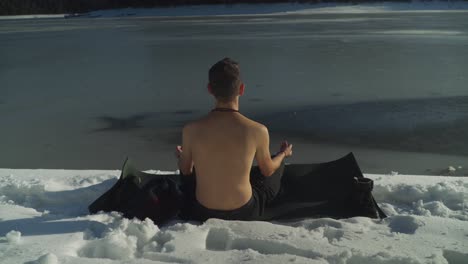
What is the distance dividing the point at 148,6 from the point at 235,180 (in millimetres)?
43378

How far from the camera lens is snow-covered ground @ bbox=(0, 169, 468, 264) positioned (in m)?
2.20

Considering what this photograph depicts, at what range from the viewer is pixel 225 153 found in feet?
8.01

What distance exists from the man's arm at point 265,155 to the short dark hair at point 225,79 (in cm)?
22

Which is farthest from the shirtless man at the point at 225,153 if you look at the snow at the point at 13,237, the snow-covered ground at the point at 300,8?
the snow-covered ground at the point at 300,8

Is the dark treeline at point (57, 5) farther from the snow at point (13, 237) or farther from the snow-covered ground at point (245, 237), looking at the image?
the snow at point (13, 237)

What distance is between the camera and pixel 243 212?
2586mm

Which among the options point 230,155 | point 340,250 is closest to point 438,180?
point 340,250

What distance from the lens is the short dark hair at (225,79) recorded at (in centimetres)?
231

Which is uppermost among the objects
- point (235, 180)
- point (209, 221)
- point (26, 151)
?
point (235, 180)

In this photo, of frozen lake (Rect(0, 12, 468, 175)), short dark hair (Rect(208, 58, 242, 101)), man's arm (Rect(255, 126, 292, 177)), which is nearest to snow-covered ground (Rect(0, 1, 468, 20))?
frozen lake (Rect(0, 12, 468, 175))

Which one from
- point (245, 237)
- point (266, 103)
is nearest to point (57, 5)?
point (266, 103)

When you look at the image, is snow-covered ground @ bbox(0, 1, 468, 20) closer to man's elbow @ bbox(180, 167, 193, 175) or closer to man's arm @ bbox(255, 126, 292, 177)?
man's arm @ bbox(255, 126, 292, 177)

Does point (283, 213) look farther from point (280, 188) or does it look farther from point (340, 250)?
point (340, 250)

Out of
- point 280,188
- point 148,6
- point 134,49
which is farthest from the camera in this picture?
point 148,6
